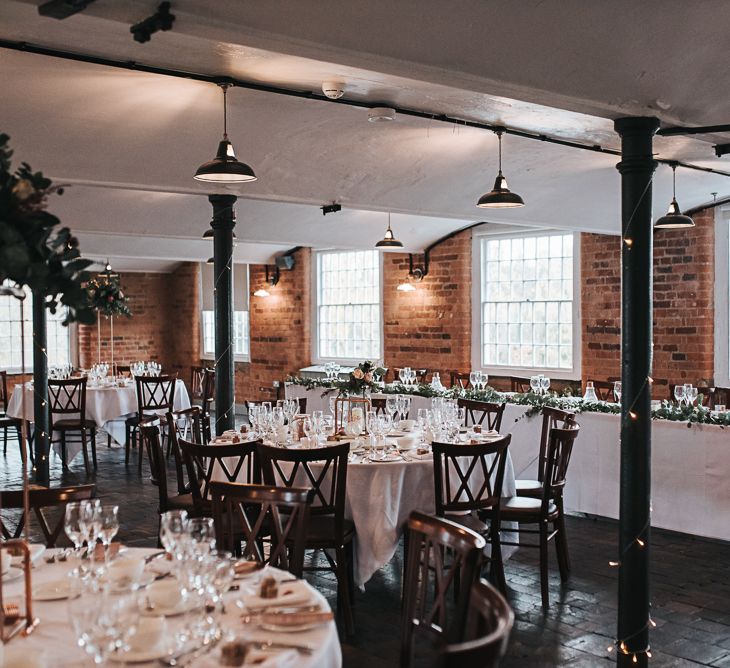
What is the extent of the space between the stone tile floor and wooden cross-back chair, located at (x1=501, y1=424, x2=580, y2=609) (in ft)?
0.52

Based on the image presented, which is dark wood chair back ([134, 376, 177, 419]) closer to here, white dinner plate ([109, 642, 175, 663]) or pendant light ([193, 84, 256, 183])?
pendant light ([193, 84, 256, 183])

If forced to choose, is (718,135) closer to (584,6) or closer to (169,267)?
(584,6)

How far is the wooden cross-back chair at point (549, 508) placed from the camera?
17.1 ft

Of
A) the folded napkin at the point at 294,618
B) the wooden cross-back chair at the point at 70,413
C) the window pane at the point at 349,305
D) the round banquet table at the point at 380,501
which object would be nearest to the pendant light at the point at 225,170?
the round banquet table at the point at 380,501

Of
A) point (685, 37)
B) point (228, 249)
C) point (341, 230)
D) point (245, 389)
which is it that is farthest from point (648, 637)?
point (245, 389)

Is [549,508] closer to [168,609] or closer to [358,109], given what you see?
[358,109]

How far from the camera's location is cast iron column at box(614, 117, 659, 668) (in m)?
4.33

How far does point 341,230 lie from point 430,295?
1.98 meters

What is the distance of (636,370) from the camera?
4355mm

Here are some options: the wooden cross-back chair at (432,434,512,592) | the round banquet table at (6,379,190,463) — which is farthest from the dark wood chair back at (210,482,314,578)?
the round banquet table at (6,379,190,463)

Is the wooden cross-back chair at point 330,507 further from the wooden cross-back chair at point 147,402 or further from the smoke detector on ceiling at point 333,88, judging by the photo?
the wooden cross-back chair at point 147,402

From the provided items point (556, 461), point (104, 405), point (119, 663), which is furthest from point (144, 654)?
point (104, 405)

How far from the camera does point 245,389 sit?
16.0m

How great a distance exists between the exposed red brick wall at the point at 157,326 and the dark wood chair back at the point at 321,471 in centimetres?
1294
